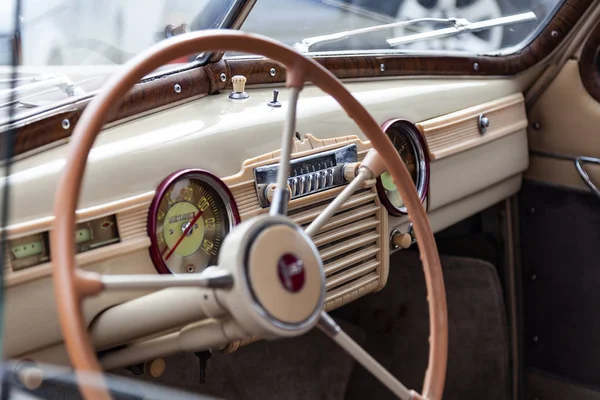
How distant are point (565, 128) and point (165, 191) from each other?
155cm

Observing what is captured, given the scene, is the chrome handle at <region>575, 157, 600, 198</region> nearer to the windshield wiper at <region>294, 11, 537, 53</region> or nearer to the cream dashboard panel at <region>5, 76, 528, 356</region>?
the cream dashboard panel at <region>5, 76, 528, 356</region>

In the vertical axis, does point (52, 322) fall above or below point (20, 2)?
below

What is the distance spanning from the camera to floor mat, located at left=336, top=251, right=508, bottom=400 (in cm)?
265

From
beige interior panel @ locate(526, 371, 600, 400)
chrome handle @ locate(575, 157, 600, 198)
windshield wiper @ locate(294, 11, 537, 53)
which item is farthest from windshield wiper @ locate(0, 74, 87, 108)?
beige interior panel @ locate(526, 371, 600, 400)

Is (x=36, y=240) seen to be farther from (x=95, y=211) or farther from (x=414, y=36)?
(x=414, y=36)

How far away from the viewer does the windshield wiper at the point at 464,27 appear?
2457 millimetres

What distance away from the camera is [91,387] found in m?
1.00

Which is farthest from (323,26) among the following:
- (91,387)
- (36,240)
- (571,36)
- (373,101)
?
(91,387)

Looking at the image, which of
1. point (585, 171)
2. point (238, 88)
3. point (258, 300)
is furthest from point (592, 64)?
point (258, 300)

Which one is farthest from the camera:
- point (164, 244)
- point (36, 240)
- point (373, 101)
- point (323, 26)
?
point (323, 26)

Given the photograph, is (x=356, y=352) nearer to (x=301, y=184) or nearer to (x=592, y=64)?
(x=301, y=184)

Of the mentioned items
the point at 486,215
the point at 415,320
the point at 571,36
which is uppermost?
the point at 571,36

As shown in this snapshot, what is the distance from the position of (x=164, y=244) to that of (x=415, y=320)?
1342 mm

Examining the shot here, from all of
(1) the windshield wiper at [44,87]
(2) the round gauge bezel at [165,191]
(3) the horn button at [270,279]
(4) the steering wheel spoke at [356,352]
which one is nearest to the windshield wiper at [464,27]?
(2) the round gauge bezel at [165,191]
